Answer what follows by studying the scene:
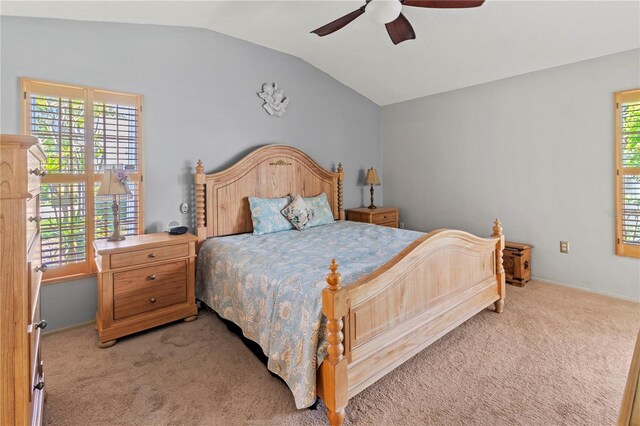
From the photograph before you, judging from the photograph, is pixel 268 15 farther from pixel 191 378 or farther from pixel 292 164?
pixel 191 378

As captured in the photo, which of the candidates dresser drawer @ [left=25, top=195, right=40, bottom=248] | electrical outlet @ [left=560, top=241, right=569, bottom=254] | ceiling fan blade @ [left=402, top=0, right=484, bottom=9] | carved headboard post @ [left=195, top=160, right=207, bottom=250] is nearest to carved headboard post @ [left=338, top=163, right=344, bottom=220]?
carved headboard post @ [left=195, top=160, right=207, bottom=250]

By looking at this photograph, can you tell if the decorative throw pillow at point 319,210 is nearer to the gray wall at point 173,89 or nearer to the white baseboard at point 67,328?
the gray wall at point 173,89

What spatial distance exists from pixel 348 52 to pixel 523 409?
3.74 meters

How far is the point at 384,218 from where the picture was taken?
464cm

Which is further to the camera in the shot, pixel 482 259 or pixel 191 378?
pixel 482 259

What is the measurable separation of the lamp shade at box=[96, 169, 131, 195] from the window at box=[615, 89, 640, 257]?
4.63m

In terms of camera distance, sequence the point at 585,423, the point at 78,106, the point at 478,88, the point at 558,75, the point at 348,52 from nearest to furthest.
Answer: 1. the point at 585,423
2. the point at 78,106
3. the point at 558,75
4. the point at 348,52
5. the point at 478,88

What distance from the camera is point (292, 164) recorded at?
402 centimetres

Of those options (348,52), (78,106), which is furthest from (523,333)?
(78,106)

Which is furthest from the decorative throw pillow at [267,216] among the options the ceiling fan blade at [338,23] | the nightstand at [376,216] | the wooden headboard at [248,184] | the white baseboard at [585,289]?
the white baseboard at [585,289]

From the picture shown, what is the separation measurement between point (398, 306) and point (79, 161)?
2813 millimetres

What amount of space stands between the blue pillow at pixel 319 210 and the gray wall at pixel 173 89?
0.70m

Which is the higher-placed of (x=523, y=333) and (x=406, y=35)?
(x=406, y=35)

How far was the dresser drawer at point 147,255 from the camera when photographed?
246cm
